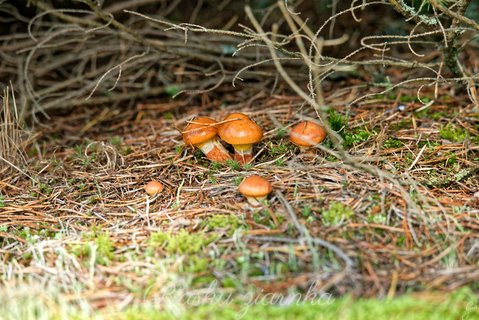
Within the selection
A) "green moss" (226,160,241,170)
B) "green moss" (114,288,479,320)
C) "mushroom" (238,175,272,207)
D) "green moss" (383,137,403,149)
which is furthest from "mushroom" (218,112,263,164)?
"green moss" (114,288,479,320)

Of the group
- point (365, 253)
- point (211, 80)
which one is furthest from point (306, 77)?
point (365, 253)

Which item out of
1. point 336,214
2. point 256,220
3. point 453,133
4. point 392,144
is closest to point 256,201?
point 256,220

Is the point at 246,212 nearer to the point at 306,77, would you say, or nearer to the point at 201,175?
the point at 201,175

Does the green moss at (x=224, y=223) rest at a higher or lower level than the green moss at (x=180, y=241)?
higher

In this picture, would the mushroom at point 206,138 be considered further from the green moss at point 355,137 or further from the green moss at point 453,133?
the green moss at point 453,133

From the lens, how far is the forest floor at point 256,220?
93.4 inches

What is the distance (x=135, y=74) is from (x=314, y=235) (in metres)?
2.99

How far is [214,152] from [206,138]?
20 cm

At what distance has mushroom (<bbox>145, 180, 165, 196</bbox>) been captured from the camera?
3146 mm

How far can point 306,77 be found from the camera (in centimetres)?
432

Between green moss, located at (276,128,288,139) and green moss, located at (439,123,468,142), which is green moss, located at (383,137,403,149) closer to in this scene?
green moss, located at (439,123,468,142)

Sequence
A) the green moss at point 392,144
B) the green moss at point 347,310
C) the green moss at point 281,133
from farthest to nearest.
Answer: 1. the green moss at point 281,133
2. the green moss at point 392,144
3. the green moss at point 347,310

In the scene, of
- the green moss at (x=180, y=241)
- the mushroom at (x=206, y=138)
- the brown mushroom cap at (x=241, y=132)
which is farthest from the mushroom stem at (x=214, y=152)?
the green moss at (x=180, y=241)

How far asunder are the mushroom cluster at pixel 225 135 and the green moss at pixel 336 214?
690 millimetres
